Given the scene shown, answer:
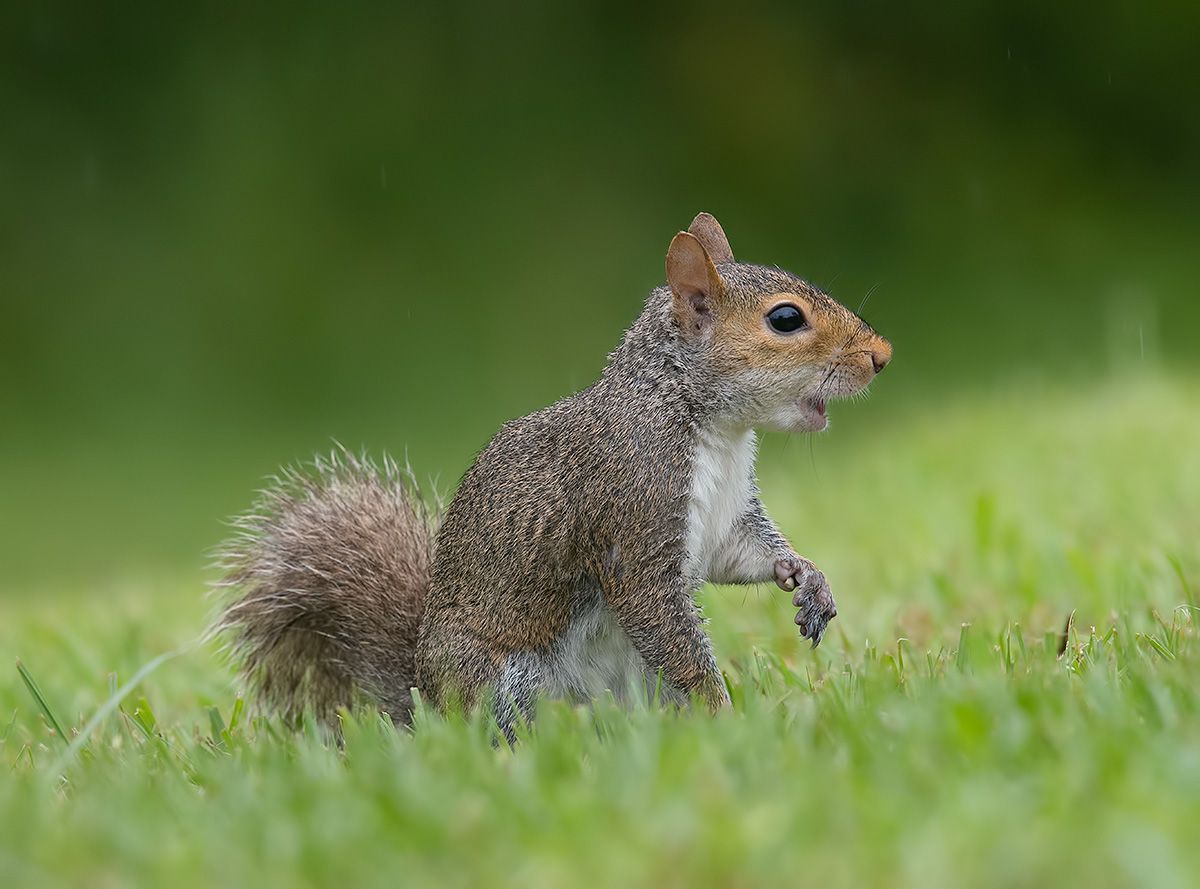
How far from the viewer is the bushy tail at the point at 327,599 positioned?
12.7ft

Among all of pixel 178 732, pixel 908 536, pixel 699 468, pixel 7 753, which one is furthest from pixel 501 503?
pixel 908 536

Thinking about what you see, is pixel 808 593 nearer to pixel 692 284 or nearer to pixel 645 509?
pixel 645 509

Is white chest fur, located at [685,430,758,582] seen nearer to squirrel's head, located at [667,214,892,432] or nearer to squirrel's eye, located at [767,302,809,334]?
squirrel's head, located at [667,214,892,432]

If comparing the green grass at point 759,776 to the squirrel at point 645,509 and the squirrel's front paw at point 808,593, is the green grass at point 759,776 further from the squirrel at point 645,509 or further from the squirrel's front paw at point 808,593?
the squirrel at point 645,509

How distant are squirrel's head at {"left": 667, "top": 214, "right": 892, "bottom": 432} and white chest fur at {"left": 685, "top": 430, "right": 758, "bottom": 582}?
83 millimetres

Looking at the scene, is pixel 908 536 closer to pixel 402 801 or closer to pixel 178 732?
pixel 178 732

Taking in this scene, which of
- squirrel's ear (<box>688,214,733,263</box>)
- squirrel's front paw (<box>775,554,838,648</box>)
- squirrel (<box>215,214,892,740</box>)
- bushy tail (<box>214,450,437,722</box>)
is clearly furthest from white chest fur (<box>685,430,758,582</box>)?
bushy tail (<box>214,450,437,722</box>)

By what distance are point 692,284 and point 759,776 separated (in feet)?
5.25

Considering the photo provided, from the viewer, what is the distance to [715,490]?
11.1 feet

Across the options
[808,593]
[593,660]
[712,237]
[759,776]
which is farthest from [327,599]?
[759,776]

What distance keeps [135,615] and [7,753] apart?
9.22 ft

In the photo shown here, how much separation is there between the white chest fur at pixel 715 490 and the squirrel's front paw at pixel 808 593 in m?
0.17

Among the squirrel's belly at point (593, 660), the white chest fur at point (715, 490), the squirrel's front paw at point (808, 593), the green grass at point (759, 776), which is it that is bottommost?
the green grass at point (759, 776)

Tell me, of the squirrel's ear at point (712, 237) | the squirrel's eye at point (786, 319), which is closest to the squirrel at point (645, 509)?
the squirrel's eye at point (786, 319)
